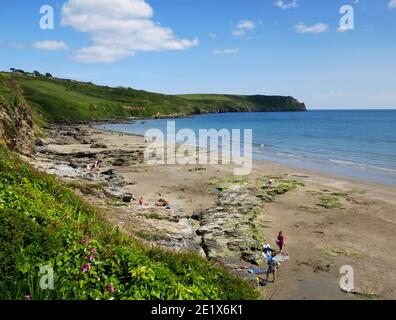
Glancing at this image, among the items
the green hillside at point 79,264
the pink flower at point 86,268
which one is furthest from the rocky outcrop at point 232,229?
the pink flower at point 86,268

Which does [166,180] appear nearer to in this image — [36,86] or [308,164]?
[308,164]

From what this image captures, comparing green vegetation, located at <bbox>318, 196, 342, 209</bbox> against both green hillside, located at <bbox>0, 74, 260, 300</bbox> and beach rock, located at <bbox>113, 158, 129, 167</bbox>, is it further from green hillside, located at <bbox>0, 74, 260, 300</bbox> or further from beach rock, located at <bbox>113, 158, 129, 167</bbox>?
beach rock, located at <bbox>113, 158, 129, 167</bbox>

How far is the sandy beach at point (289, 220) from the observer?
64.7ft

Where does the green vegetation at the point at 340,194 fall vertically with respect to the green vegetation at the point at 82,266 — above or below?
below

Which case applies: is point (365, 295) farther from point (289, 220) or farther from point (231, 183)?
point (231, 183)

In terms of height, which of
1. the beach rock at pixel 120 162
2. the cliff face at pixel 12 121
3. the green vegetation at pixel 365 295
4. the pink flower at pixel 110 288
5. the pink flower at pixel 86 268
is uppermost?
the cliff face at pixel 12 121

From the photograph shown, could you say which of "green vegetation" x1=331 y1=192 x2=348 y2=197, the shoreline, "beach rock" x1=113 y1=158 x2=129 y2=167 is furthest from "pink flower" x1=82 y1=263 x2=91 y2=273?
"beach rock" x1=113 y1=158 x2=129 y2=167

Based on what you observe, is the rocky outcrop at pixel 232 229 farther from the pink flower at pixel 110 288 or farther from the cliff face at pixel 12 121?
the cliff face at pixel 12 121

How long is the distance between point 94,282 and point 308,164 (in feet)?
180

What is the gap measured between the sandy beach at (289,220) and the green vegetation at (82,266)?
6.95 m

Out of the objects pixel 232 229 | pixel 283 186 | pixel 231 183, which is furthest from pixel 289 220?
pixel 231 183

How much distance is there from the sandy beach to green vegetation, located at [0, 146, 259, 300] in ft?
22.8

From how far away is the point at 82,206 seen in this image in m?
16.0
